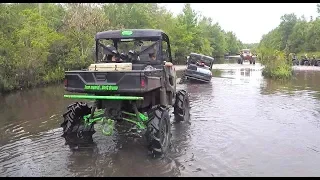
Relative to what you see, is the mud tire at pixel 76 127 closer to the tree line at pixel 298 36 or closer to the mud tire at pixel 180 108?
the mud tire at pixel 180 108

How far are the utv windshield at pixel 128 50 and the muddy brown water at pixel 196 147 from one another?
6.48ft

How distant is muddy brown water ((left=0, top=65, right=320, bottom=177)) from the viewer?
6.54 meters

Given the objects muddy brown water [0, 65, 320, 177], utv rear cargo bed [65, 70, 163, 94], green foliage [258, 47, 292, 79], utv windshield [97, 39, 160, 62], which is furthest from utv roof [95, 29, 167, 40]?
green foliage [258, 47, 292, 79]

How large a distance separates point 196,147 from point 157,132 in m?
1.35

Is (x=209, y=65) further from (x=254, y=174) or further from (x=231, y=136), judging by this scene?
(x=254, y=174)

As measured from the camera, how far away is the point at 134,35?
8.37 meters

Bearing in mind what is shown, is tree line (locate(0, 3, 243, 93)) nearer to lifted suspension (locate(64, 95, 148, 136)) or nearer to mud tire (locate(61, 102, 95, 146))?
mud tire (locate(61, 102, 95, 146))

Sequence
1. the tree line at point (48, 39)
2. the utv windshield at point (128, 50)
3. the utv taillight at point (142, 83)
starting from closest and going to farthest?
the utv taillight at point (142, 83)
the utv windshield at point (128, 50)
the tree line at point (48, 39)

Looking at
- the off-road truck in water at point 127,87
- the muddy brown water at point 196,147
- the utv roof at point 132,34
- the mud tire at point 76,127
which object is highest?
the utv roof at point 132,34

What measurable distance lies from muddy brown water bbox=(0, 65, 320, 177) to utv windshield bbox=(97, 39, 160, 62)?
1.98 m

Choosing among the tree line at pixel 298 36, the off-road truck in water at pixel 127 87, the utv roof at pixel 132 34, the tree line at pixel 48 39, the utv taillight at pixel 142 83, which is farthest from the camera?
the tree line at pixel 298 36

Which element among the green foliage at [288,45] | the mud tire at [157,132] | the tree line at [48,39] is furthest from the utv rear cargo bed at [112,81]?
the green foliage at [288,45]

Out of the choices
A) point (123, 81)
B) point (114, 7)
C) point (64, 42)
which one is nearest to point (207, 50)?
point (114, 7)

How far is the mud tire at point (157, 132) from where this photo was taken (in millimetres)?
7070
